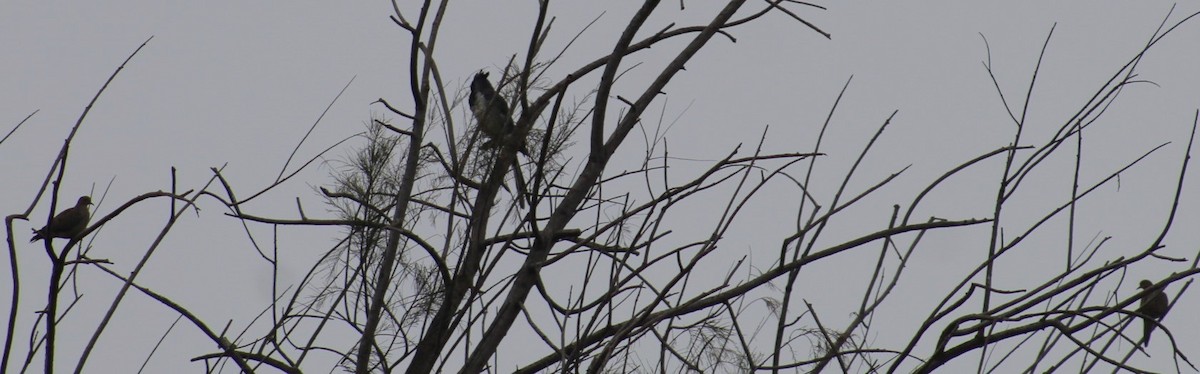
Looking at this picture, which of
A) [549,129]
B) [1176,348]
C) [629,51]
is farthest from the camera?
[629,51]

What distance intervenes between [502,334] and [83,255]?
77 cm

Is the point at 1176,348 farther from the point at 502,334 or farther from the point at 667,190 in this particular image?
the point at 502,334

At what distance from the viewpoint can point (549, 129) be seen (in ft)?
5.99

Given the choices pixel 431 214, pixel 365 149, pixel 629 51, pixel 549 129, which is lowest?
pixel 549 129

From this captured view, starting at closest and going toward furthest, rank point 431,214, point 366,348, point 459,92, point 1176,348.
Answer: point 1176,348
point 366,348
point 459,92
point 431,214

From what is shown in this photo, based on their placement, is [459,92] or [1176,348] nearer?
[1176,348]

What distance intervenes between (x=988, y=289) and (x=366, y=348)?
1.06 metres

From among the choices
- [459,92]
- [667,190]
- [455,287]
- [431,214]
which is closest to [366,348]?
[455,287]

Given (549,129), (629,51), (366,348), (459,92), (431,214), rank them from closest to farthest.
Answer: (549,129) < (366,348) < (629,51) < (459,92) < (431,214)

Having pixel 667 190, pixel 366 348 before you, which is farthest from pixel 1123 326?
pixel 366 348

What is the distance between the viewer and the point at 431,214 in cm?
314

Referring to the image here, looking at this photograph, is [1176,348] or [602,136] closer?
[1176,348]

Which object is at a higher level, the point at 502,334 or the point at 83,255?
the point at 83,255

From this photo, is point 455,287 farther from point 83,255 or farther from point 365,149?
point 365,149
